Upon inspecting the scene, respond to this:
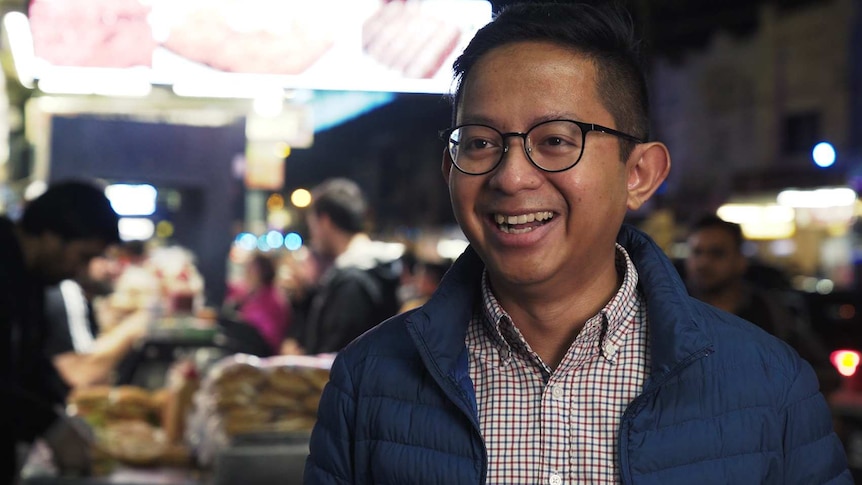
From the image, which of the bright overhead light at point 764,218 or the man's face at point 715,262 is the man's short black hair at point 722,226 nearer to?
the man's face at point 715,262

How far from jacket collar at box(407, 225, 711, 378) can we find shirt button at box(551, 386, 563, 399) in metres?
0.18

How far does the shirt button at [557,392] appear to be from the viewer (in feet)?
6.10

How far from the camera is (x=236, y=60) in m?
4.45

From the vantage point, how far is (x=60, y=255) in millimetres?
4699

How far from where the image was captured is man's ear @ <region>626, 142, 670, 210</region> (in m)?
1.99

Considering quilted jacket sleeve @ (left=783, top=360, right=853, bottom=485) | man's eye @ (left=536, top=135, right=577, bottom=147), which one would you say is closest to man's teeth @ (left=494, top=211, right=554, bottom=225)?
man's eye @ (left=536, top=135, right=577, bottom=147)

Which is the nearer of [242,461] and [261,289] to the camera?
[242,461]

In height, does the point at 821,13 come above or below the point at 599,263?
above

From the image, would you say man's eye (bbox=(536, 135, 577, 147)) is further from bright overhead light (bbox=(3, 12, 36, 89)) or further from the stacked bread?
the stacked bread

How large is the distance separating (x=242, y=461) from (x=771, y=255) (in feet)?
104

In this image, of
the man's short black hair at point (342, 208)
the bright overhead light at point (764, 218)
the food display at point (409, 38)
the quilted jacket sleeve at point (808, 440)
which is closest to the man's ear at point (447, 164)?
the quilted jacket sleeve at point (808, 440)

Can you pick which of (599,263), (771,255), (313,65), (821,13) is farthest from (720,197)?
(599,263)

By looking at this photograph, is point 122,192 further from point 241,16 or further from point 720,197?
point 720,197

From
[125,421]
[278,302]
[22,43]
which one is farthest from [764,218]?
[22,43]
